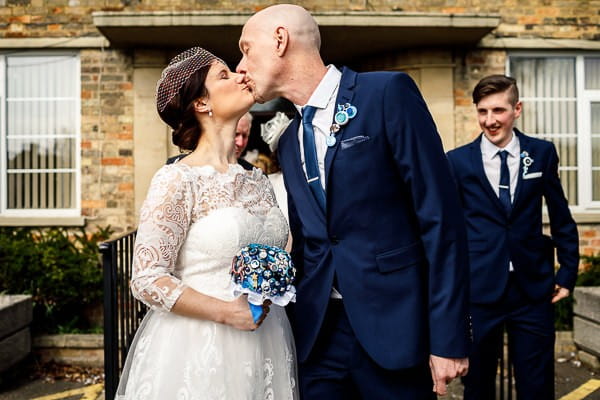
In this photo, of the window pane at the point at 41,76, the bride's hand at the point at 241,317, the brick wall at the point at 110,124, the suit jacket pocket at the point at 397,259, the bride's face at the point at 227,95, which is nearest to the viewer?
the suit jacket pocket at the point at 397,259

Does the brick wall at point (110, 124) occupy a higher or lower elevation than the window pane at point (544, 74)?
lower

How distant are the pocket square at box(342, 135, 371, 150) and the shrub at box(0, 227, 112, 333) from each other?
520 cm

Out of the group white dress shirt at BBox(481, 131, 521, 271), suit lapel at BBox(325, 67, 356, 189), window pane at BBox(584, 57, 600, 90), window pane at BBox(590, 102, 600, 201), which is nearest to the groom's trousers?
suit lapel at BBox(325, 67, 356, 189)

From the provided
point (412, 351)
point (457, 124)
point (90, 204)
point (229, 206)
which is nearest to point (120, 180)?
point (90, 204)

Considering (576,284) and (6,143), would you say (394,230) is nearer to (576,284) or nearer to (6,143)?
(576,284)

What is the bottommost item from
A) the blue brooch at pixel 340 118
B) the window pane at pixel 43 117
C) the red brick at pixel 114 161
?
the blue brooch at pixel 340 118

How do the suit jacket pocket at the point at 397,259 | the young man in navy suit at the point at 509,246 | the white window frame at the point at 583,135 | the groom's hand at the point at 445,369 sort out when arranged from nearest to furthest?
the groom's hand at the point at 445,369, the suit jacket pocket at the point at 397,259, the young man in navy suit at the point at 509,246, the white window frame at the point at 583,135

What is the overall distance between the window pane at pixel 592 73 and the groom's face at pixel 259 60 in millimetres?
7358

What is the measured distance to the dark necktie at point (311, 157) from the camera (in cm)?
245

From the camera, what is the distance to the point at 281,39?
97.5 inches

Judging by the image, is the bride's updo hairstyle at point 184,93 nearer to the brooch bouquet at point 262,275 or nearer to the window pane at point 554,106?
the brooch bouquet at point 262,275

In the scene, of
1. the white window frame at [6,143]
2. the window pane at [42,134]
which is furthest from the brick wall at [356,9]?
the window pane at [42,134]

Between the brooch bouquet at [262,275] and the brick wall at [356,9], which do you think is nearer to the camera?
the brooch bouquet at [262,275]

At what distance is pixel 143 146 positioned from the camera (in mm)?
8273
